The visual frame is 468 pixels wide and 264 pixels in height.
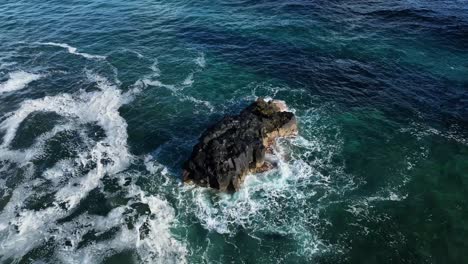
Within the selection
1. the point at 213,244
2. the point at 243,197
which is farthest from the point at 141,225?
the point at 243,197

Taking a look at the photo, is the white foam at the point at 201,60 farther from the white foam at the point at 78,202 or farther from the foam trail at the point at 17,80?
the foam trail at the point at 17,80

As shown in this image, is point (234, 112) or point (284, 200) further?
point (234, 112)

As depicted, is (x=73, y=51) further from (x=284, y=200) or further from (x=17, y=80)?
(x=284, y=200)

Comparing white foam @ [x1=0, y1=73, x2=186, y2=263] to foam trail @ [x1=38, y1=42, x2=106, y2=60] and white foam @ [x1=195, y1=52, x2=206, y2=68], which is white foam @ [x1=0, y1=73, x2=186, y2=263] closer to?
foam trail @ [x1=38, y1=42, x2=106, y2=60]

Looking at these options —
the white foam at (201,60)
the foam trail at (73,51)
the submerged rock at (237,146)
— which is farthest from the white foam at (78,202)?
the white foam at (201,60)

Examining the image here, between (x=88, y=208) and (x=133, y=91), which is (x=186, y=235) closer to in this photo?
(x=88, y=208)

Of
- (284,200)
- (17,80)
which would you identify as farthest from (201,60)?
(284,200)
